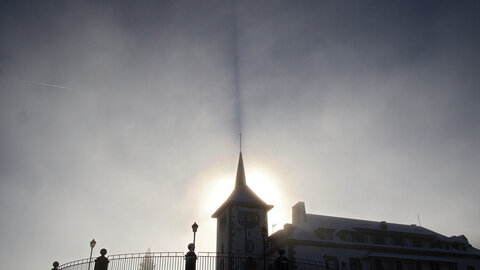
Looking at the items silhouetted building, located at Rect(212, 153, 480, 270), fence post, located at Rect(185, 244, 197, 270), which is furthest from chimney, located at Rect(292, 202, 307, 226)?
fence post, located at Rect(185, 244, 197, 270)

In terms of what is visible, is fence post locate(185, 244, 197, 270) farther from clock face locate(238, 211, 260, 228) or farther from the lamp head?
clock face locate(238, 211, 260, 228)

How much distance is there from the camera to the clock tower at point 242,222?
46.0m

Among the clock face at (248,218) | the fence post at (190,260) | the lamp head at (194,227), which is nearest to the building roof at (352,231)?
the clock face at (248,218)

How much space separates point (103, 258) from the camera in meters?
21.6

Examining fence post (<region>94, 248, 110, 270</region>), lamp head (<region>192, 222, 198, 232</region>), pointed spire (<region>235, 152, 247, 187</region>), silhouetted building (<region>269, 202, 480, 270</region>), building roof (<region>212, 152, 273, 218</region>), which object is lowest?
fence post (<region>94, 248, 110, 270</region>)

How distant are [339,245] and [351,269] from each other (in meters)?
2.74

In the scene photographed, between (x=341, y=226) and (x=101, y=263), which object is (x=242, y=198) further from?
(x=101, y=263)

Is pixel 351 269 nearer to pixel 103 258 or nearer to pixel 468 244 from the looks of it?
pixel 468 244

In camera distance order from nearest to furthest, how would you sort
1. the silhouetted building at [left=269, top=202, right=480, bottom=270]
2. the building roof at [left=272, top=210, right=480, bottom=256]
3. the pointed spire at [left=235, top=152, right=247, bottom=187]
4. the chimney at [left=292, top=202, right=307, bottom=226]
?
the silhouetted building at [left=269, top=202, right=480, bottom=270] → the building roof at [left=272, top=210, right=480, bottom=256] → the chimney at [left=292, top=202, right=307, bottom=226] → the pointed spire at [left=235, top=152, right=247, bottom=187]

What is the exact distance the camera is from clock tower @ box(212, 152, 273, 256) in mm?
46000

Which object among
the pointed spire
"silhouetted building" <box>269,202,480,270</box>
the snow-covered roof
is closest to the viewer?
"silhouetted building" <box>269,202,480,270</box>

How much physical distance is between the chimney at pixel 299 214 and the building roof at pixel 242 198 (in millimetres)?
3237

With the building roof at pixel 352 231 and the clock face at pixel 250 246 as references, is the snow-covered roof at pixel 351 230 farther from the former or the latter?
the clock face at pixel 250 246

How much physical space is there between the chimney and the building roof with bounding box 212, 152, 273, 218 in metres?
3.24
